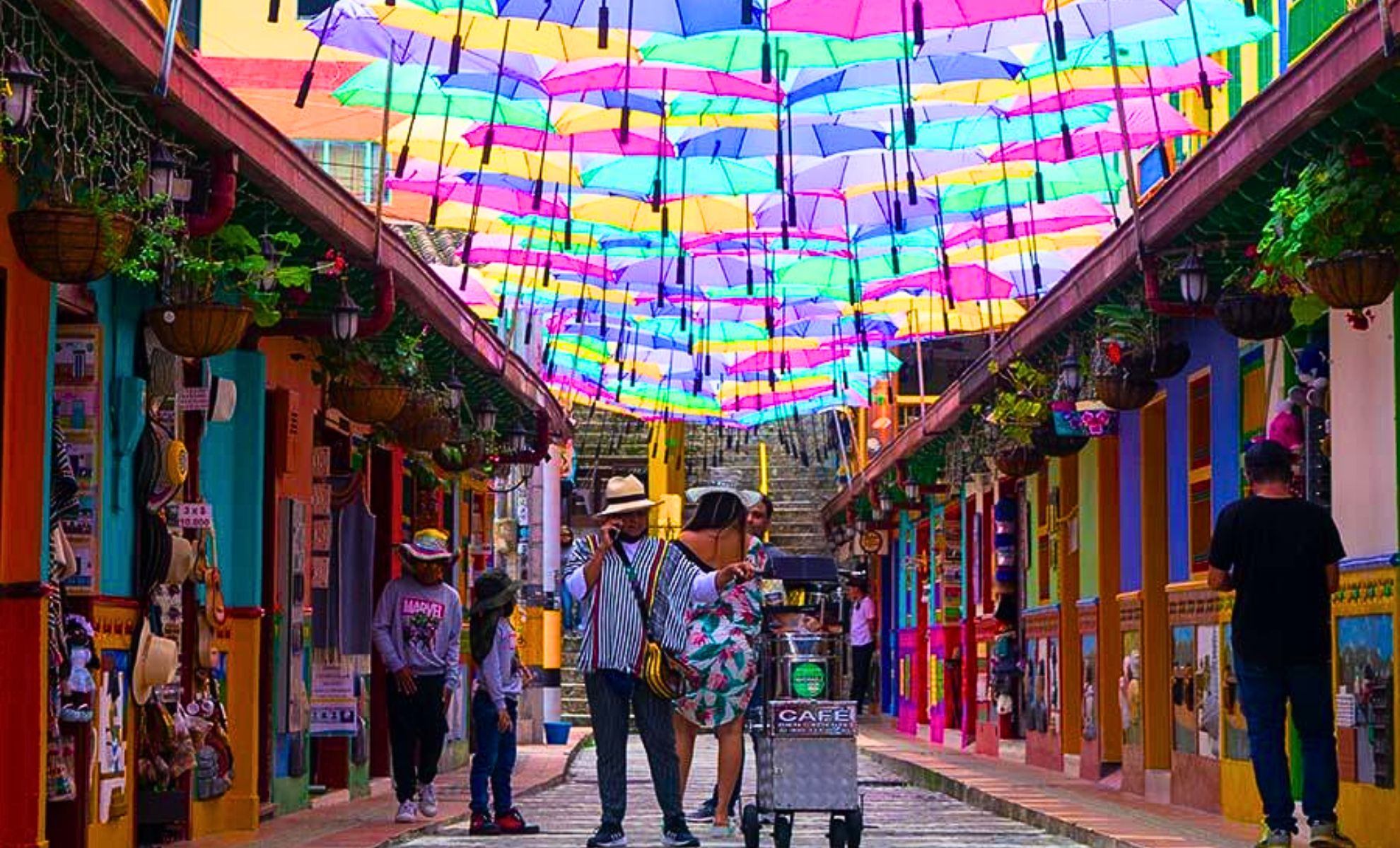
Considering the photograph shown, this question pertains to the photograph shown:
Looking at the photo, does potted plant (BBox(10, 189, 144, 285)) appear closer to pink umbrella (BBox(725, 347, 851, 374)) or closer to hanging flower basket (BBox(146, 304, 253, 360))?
hanging flower basket (BBox(146, 304, 253, 360))

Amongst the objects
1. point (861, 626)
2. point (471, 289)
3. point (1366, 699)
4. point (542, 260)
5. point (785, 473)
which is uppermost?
point (542, 260)

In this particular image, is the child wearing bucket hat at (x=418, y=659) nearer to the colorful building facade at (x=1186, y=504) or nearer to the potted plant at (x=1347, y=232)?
the colorful building facade at (x=1186, y=504)

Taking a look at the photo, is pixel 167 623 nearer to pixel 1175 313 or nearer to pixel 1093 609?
pixel 1175 313

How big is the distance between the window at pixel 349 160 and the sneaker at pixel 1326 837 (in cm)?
2033

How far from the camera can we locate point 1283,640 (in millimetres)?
10328

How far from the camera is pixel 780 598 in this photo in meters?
17.3

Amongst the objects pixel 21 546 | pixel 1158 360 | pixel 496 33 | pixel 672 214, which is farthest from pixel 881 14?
pixel 672 214

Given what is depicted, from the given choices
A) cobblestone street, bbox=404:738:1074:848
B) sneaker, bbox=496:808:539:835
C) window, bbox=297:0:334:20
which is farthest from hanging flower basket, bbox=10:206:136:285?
window, bbox=297:0:334:20

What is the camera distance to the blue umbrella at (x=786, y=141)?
18797 millimetres

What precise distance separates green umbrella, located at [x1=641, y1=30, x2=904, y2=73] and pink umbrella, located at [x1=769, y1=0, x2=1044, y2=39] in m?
1.13

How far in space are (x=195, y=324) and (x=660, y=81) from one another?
205 inches

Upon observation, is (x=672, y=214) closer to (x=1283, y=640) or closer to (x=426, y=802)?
(x=426, y=802)

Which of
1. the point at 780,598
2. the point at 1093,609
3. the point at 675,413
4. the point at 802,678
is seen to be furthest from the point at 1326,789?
the point at 675,413

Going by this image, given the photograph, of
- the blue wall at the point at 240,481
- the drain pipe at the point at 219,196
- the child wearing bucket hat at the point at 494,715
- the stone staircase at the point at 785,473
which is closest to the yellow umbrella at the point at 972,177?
the child wearing bucket hat at the point at 494,715
